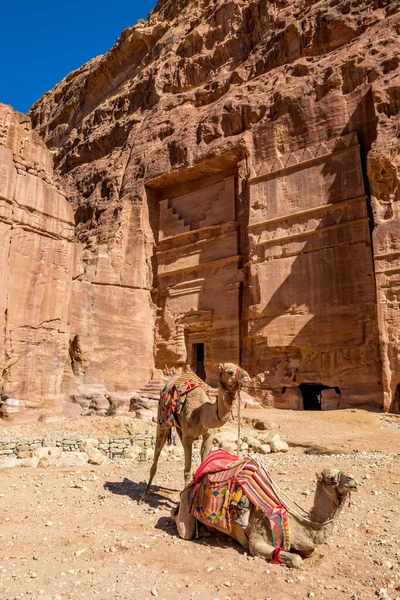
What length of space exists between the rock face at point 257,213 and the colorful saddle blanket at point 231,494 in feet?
34.4

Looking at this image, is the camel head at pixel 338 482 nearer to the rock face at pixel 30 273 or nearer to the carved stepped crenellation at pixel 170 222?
the rock face at pixel 30 273

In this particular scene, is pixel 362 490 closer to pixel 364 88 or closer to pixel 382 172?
pixel 382 172

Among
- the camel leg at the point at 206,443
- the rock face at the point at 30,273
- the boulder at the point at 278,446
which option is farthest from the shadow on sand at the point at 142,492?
the rock face at the point at 30,273

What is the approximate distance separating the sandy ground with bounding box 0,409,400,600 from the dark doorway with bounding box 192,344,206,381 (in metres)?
12.8

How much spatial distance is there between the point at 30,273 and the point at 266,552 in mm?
10719

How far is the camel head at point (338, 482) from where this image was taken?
3.24 metres

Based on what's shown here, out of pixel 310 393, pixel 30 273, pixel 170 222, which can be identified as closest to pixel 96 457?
pixel 30 273

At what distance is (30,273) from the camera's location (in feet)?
41.0

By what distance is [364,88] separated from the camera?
1622 cm

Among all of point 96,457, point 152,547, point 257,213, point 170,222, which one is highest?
Answer: point 170,222

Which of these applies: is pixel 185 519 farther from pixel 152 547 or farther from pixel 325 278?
pixel 325 278

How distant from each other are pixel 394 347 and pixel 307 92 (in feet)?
34.2

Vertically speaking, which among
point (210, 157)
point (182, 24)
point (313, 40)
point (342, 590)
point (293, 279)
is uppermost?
point (182, 24)

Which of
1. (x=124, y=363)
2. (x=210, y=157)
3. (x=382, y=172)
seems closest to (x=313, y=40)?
(x=210, y=157)
